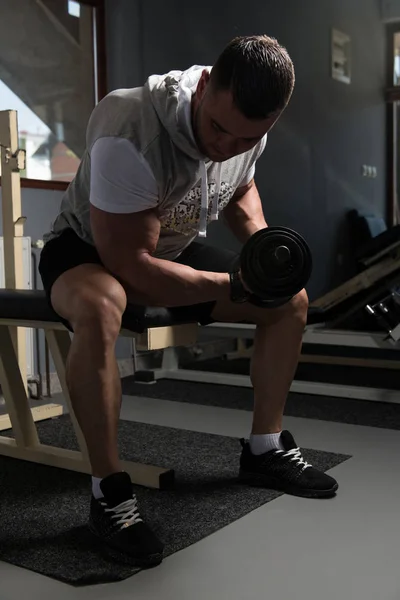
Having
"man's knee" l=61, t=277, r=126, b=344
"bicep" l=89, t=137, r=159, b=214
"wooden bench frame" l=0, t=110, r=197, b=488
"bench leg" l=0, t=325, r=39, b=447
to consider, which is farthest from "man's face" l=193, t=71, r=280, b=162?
"bench leg" l=0, t=325, r=39, b=447

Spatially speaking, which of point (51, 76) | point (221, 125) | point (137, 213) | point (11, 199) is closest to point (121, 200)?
point (137, 213)

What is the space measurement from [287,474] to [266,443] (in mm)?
97

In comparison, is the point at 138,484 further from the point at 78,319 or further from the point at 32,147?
the point at 32,147

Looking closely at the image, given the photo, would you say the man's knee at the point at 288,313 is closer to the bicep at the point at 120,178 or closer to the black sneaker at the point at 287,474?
the black sneaker at the point at 287,474

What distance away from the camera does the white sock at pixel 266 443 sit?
1830mm

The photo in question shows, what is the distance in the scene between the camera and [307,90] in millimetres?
4902

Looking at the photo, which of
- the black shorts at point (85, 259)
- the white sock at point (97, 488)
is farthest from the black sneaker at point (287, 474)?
the white sock at point (97, 488)

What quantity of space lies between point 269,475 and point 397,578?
54 centimetres

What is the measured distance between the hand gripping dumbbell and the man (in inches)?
2.4

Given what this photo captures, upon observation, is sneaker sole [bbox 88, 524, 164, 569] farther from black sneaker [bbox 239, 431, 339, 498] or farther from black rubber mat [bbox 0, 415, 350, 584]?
black sneaker [bbox 239, 431, 339, 498]

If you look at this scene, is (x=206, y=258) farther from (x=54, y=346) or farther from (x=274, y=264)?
(x=54, y=346)

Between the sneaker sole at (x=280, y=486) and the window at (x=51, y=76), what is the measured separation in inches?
74.7

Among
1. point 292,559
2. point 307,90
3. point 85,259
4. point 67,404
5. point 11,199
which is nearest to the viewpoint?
point 292,559

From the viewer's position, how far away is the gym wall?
3.63 metres
